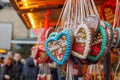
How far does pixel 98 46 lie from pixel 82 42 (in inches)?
3.5

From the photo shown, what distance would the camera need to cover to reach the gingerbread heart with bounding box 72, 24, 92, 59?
5.49ft

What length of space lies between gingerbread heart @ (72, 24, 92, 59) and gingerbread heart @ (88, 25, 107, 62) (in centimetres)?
5

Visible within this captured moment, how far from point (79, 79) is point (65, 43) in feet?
4.01

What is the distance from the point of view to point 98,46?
1.72 meters

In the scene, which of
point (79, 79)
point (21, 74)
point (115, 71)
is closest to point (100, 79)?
point (115, 71)

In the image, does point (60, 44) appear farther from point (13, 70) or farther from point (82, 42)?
point (13, 70)

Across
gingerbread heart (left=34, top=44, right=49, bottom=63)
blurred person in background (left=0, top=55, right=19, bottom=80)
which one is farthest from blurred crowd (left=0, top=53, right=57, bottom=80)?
gingerbread heart (left=34, top=44, right=49, bottom=63)

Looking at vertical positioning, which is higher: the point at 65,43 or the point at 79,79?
the point at 65,43

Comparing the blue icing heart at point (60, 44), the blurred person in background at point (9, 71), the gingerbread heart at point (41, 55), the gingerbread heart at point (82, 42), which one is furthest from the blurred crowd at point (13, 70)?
the gingerbread heart at point (82, 42)

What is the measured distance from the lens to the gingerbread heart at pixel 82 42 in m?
1.67

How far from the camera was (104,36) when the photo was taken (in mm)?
1726

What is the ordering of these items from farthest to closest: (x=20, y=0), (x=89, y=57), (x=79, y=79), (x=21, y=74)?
(x=21, y=74)
(x=20, y=0)
(x=79, y=79)
(x=89, y=57)

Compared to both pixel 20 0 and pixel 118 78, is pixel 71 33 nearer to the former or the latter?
pixel 118 78

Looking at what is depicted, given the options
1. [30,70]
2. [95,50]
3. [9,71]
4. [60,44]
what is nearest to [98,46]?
[95,50]
